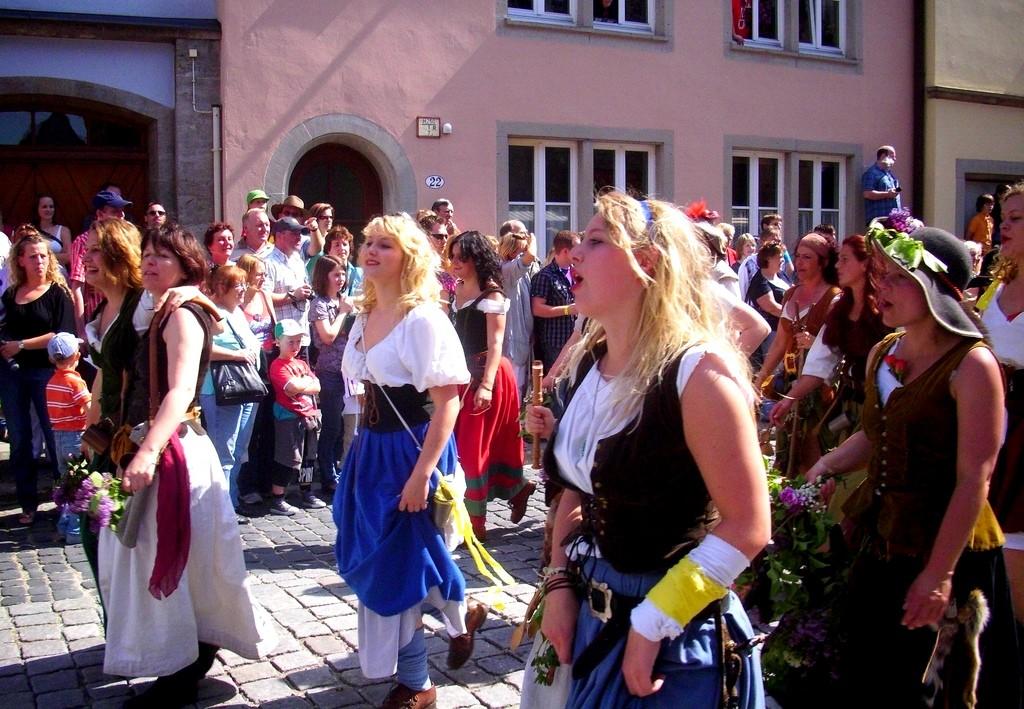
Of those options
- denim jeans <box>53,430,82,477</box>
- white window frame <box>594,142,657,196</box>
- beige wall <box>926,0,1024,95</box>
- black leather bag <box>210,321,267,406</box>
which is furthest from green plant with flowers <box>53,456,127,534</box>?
beige wall <box>926,0,1024,95</box>

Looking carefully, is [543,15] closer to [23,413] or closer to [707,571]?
[23,413]

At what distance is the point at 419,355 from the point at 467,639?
121 cm

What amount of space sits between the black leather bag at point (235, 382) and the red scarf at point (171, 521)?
255 centimetres

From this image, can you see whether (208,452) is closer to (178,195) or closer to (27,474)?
(27,474)

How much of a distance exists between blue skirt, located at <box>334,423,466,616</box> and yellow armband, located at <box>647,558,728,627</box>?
1943 mm

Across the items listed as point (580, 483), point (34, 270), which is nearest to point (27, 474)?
point (34, 270)

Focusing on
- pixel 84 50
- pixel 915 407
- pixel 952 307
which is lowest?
pixel 915 407

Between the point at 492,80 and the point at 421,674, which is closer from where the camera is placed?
the point at 421,674

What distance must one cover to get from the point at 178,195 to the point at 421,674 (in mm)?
9070

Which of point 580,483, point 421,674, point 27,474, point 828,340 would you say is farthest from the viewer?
point 27,474

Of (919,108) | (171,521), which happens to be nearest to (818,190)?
(919,108)

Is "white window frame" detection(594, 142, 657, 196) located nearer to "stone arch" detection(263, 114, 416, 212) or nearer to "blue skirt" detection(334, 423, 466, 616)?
"stone arch" detection(263, 114, 416, 212)

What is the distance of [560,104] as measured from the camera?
46.6ft

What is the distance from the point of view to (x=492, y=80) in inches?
537
